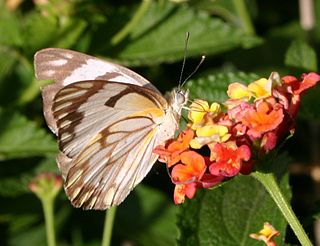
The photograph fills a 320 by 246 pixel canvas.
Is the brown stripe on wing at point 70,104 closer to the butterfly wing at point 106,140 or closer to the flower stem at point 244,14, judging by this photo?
the butterfly wing at point 106,140

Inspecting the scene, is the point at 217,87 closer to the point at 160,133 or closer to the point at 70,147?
the point at 160,133

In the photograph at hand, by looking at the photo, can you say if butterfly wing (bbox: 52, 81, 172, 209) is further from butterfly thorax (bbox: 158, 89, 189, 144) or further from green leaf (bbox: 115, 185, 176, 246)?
green leaf (bbox: 115, 185, 176, 246)

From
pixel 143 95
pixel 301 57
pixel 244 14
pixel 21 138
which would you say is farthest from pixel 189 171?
pixel 244 14

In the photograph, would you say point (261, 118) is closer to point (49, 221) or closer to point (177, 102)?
point (177, 102)

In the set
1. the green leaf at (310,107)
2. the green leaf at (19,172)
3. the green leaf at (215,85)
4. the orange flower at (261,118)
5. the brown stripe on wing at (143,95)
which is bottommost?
the green leaf at (19,172)

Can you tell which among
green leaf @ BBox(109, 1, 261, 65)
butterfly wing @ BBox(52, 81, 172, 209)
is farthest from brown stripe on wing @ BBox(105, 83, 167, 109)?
green leaf @ BBox(109, 1, 261, 65)

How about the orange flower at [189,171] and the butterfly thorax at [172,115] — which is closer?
the orange flower at [189,171]

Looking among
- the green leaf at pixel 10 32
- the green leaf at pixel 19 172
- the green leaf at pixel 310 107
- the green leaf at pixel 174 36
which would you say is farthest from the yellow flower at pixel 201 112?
the green leaf at pixel 19 172

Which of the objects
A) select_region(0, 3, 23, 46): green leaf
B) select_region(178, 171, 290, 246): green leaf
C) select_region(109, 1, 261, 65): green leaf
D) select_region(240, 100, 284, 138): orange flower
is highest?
select_region(240, 100, 284, 138): orange flower
